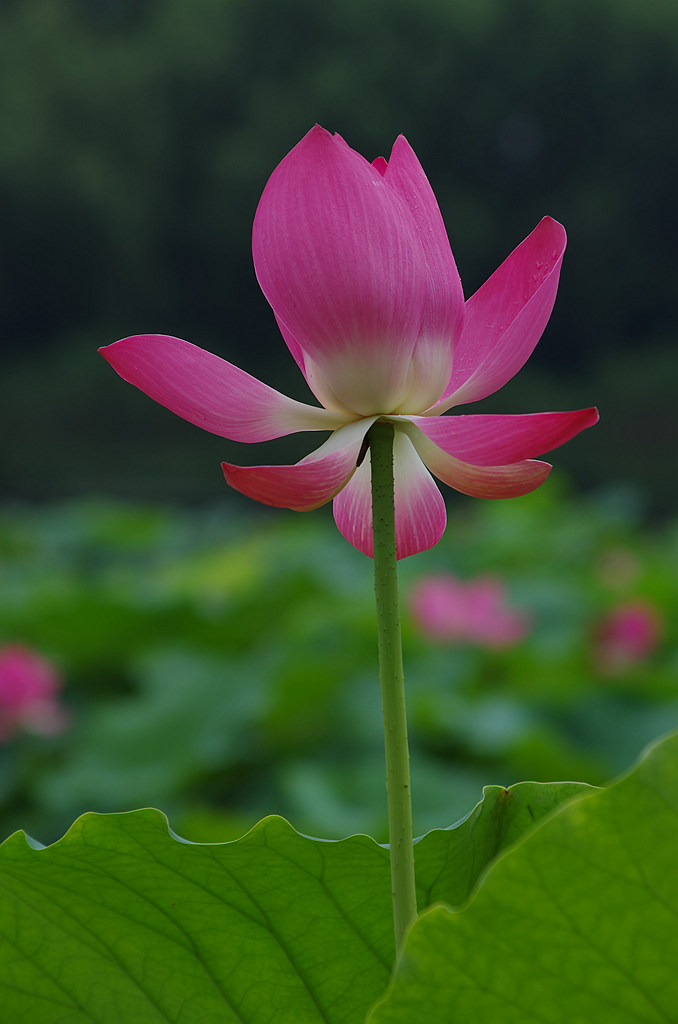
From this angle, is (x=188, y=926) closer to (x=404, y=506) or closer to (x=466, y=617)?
(x=404, y=506)

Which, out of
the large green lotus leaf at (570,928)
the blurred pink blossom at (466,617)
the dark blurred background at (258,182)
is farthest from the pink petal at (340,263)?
the dark blurred background at (258,182)

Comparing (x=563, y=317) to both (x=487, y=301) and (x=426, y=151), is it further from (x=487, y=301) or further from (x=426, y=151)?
(x=487, y=301)

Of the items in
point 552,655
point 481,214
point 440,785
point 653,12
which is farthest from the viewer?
point 653,12

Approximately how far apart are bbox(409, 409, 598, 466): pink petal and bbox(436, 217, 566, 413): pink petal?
0.06 feet

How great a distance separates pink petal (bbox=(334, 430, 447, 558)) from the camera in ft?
0.89

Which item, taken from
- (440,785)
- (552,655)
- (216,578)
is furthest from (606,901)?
(216,578)

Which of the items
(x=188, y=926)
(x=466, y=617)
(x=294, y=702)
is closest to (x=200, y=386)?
(x=188, y=926)

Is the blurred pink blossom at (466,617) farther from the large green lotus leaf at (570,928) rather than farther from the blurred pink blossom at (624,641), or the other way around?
the large green lotus leaf at (570,928)

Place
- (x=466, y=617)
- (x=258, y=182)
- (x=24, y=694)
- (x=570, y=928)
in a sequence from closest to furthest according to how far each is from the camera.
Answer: (x=570, y=928) → (x=24, y=694) → (x=466, y=617) → (x=258, y=182)

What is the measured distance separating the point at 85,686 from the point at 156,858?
2212 mm

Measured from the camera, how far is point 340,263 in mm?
228

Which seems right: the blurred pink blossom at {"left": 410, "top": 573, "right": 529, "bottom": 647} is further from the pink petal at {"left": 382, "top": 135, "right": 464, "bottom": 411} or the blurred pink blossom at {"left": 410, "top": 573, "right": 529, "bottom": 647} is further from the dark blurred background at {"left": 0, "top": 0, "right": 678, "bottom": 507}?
the dark blurred background at {"left": 0, "top": 0, "right": 678, "bottom": 507}

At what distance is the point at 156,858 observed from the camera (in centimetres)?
27

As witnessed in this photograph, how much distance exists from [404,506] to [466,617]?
178 centimetres
